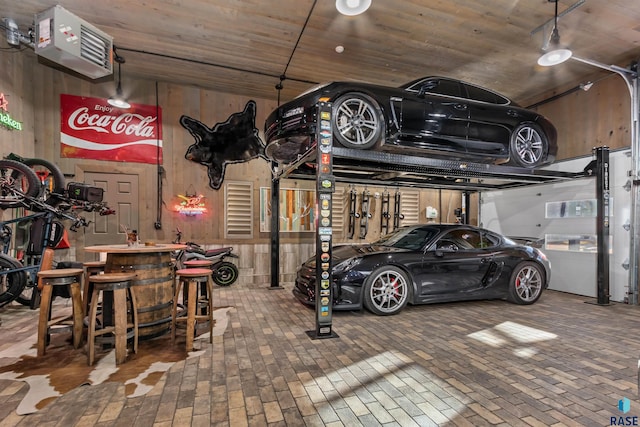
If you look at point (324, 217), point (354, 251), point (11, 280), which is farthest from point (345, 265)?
point (11, 280)

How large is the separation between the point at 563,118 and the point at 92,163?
870cm

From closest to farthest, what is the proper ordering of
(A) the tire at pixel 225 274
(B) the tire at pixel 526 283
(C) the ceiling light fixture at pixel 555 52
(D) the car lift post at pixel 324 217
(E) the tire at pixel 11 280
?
1. (D) the car lift post at pixel 324 217
2. (C) the ceiling light fixture at pixel 555 52
3. (E) the tire at pixel 11 280
4. (B) the tire at pixel 526 283
5. (A) the tire at pixel 225 274

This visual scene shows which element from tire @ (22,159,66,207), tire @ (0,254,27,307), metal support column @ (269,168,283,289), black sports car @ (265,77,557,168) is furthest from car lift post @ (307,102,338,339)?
tire @ (22,159,66,207)

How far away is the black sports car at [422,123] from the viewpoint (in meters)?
3.58

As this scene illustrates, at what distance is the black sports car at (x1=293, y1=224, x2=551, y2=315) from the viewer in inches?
153

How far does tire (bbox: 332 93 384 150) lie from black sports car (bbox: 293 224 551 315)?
1432mm

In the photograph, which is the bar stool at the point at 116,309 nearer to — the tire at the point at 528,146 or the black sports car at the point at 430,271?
the black sports car at the point at 430,271

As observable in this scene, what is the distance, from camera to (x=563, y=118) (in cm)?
594

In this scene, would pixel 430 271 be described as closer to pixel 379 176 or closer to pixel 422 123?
pixel 379 176

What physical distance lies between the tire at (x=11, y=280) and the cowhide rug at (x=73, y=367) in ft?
4.28

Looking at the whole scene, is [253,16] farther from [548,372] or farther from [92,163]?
[548,372]

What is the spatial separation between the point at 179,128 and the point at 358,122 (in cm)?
394

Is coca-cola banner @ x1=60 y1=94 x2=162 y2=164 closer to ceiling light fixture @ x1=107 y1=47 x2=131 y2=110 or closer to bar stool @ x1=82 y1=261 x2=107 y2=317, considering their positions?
ceiling light fixture @ x1=107 y1=47 x2=131 y2=110

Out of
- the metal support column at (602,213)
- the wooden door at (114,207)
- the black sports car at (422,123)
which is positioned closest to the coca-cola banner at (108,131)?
the wooden door at (114,207)
